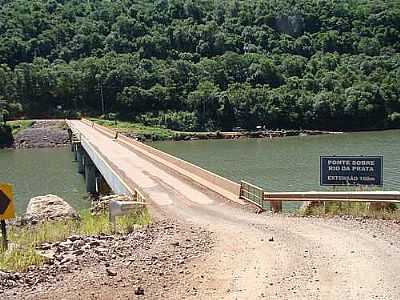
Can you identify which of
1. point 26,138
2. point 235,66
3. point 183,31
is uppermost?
point 183,31

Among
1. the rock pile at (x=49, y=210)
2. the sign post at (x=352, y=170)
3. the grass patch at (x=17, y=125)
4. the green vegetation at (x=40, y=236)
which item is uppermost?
the sign post at (x=352, y=170)

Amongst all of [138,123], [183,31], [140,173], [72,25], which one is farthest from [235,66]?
[140,173]

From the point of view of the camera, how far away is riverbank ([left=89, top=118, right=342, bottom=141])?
103 metres

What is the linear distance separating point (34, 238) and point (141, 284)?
15.3ft

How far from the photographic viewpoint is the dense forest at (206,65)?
124 metres

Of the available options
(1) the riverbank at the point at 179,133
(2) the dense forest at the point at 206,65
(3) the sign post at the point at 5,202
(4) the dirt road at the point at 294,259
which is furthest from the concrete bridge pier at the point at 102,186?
(2) the dense forest at the point at 206,65

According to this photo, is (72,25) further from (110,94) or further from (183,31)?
(110,94)

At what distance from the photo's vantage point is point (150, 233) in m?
14.0

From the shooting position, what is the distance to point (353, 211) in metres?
15.6

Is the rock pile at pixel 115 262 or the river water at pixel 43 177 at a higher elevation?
the rock pile at pixel 115 262

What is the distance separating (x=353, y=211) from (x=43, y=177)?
3906 cm

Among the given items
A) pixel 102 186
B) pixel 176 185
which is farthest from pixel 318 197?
pixel 102 186

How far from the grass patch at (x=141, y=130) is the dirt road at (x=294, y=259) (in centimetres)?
8576

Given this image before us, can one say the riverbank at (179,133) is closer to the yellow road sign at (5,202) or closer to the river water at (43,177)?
the river water at (43,177)
